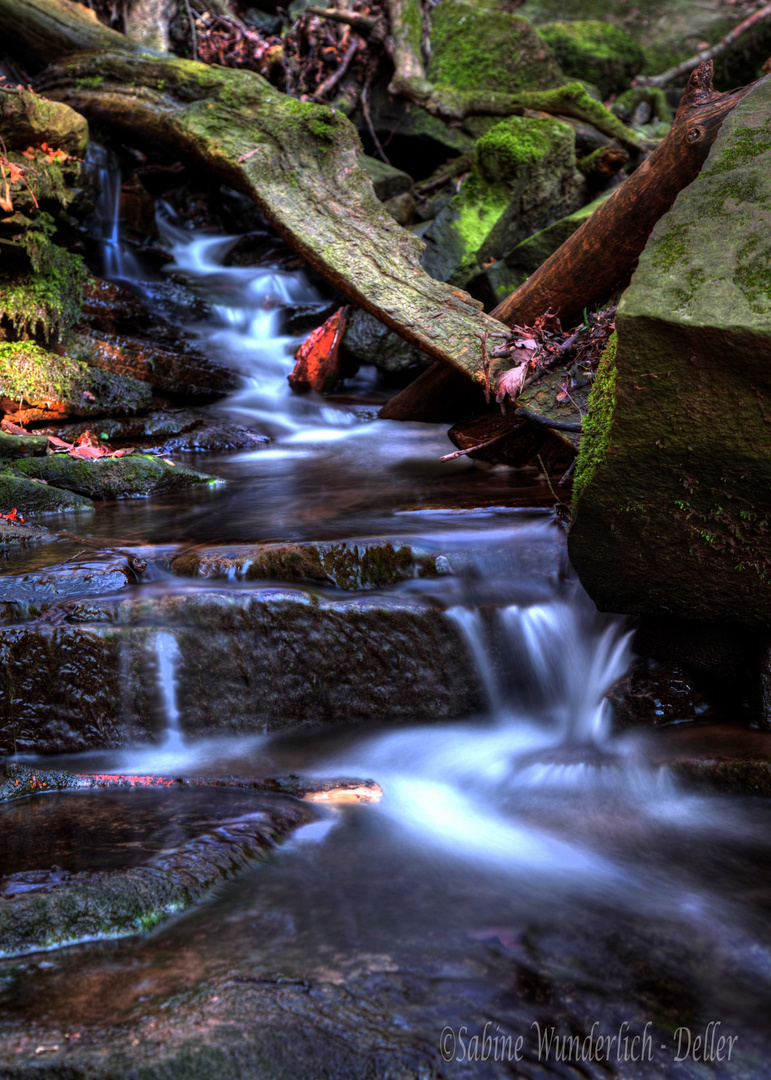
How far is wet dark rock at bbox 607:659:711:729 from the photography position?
3.25m

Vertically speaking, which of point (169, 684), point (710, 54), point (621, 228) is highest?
point (710, 54)

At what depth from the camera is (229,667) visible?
3.30m

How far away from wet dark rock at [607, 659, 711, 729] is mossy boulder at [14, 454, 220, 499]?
3.61 metres

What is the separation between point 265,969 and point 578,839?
1.25 m

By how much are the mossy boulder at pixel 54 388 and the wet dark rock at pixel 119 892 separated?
4992 millimetres

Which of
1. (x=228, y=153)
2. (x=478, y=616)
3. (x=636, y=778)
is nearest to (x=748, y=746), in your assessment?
(x=636, y=778)

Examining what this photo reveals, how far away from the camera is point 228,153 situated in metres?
7.29

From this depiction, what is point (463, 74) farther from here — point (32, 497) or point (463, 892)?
point (463, 892)

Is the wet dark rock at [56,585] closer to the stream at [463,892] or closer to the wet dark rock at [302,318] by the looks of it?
the stream at [463,892]

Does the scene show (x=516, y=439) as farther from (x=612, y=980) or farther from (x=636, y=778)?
(x=612, y=980)

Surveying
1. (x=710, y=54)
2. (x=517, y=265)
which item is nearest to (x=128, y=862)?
(x=517, y=265)

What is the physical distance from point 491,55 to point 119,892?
12517mm

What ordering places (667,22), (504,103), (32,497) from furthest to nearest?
(667,22), (504,103), (32,497)

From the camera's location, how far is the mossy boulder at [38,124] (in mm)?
6750
